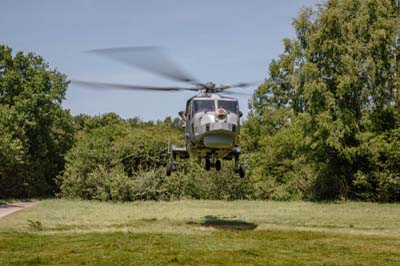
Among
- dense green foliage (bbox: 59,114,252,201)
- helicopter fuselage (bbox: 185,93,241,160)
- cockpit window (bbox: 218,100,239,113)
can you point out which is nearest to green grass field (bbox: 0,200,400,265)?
helicopter fuselage (bbox: 185,93,241,160)

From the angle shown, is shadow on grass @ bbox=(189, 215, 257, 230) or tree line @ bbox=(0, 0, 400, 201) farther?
tree line @ bbox=(0, 0, 400, 201)

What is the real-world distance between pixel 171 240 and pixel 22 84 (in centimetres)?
2671

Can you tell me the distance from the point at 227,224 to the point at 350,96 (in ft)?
47.7

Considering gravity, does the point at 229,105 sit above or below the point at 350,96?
below

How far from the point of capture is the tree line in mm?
27188

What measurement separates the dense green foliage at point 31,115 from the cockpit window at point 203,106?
21.5m

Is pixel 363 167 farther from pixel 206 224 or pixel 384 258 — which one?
pixel 384 258

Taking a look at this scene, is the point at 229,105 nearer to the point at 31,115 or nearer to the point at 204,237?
the point at 204,237

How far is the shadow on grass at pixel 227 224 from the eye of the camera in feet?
55.7

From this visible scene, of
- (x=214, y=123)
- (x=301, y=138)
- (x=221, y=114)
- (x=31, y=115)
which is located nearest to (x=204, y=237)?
(x=214, y=123)

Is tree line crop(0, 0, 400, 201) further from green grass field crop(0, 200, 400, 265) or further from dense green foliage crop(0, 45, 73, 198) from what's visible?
green grass field crop(0, 200, 400, 265)

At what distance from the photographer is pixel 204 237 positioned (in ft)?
46.2

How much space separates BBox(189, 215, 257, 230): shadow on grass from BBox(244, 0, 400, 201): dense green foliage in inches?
384

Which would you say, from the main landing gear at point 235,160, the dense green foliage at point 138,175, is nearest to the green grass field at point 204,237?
the main landing gear at point 235,160
